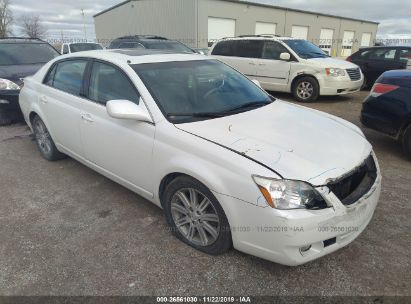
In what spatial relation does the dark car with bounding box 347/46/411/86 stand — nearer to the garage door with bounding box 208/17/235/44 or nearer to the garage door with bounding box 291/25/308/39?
the garage door with bounding box 208/17/235/44

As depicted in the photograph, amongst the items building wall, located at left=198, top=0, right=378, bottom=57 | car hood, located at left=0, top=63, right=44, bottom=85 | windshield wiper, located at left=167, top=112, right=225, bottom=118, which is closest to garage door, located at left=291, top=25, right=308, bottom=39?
building wall, located at left=198, top=0, right=378, bottom=57

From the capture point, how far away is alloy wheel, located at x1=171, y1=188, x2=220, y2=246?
2578 mm

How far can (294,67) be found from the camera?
28.3ft

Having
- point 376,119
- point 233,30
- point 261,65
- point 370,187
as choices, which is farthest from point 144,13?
point 370,187

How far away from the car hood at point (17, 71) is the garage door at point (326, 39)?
3647cm

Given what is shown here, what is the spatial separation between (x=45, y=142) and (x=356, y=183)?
163 inches

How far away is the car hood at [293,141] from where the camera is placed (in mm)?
2254

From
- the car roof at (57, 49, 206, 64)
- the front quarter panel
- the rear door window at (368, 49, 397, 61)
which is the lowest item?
the front quarter panel

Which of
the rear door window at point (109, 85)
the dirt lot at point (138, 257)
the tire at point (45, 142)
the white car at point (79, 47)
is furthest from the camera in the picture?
the white car at point (79, 47)

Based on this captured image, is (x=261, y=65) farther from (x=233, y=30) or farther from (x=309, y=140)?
(x=233, y=30)

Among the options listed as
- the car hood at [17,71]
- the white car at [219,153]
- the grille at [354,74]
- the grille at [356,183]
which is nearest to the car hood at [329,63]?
the grille at [354,74]

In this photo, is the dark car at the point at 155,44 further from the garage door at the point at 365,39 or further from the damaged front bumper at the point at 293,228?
the garage door at the point at 365,39

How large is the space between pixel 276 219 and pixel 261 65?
7694 mm

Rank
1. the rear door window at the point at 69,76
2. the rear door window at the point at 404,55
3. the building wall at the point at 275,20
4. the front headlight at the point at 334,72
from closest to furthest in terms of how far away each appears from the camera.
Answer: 1. the rear door window at the point at 69,76
2. the front headlight at the point at 334,72
3. the rear door window at the point at 404,55
4. the building wall at the point at 275,20
